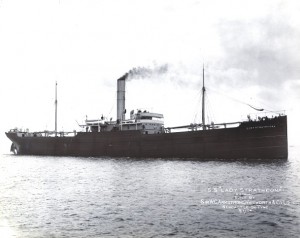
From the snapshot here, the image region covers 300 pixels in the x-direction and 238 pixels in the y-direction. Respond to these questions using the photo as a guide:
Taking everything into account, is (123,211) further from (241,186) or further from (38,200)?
(241,186)

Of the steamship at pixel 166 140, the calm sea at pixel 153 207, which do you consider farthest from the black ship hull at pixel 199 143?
the calm sea at pixel 153 207

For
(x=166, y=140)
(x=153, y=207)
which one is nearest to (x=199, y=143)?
(x=166, y=140)

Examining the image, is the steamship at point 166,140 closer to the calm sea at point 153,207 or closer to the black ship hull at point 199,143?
the black ship hull at point 199,143

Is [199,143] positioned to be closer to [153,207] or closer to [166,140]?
[166,140]

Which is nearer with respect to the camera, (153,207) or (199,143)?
(153,207)

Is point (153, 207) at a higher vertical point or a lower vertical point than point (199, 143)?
lower

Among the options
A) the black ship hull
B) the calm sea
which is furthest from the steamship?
the calm sea
